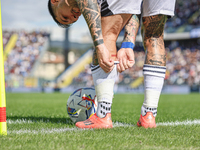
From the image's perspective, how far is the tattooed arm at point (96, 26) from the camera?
1.79 metres

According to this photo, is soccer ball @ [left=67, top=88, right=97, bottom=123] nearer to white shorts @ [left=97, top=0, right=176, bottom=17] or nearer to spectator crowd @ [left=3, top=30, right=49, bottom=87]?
white shorts @ [left=97, top=0, right=176, bottom=17]

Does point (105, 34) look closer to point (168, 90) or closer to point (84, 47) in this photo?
point (168, 90)

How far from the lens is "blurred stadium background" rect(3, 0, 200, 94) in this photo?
1864 cm

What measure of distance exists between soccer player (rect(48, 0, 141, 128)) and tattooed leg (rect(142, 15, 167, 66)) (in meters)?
0.17

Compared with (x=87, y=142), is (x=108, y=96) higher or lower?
higher

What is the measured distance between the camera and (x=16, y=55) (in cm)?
2320

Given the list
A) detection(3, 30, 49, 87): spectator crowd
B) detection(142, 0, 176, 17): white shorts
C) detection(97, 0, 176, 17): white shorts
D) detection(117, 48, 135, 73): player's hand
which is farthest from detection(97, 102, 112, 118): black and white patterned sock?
detection(3, 30, 49, 87): spectator crowd

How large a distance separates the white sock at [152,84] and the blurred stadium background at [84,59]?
15.5m

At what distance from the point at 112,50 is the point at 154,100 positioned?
22.2 inches

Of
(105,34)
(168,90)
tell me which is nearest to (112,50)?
(105,34)

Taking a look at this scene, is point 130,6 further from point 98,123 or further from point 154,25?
point 98,123

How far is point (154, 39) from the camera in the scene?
7.11 ft

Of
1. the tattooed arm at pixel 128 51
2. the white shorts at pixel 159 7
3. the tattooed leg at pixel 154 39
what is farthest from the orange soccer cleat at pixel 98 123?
the white shorts at pixel 159 7

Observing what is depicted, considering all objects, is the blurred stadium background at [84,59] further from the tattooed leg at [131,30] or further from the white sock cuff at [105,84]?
the white sock cuff at [105,84]
